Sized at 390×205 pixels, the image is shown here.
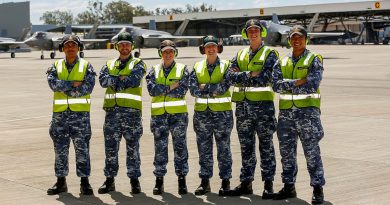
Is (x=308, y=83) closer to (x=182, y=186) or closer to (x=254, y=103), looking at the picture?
(x=254, y=103)

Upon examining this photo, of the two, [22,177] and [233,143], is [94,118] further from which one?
[22,177]

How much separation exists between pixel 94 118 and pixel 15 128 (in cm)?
231

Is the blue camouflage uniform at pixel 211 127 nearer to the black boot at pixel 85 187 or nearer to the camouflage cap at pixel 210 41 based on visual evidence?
the camouflage cap at pixel 210 41

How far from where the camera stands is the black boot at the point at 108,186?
29.5 ft

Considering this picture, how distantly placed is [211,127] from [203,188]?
0.81 m

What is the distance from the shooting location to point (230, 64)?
348 inches

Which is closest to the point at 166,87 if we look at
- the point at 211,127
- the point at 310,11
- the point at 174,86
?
the point at 174,86

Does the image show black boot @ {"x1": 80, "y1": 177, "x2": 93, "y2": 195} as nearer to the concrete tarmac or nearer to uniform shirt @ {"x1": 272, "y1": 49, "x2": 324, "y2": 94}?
the concrete tarmac

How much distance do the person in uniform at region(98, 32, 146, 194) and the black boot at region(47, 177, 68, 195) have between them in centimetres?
51

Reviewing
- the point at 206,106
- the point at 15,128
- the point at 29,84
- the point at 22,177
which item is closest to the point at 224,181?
the point at 206,106

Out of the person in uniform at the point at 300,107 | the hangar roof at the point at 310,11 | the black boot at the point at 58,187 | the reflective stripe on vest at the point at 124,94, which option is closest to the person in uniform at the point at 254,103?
the person in uniform at the point at 300,107

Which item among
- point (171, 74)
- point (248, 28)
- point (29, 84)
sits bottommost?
point (29, 84)

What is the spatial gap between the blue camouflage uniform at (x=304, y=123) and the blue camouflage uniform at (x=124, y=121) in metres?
1.87

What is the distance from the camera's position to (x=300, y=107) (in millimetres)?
8289
